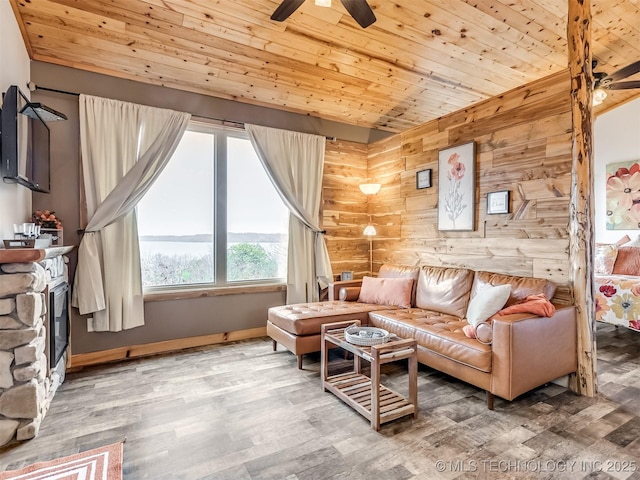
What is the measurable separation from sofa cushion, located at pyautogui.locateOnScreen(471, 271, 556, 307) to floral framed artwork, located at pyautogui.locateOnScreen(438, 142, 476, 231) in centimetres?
62

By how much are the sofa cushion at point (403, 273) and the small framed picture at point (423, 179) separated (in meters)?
1.00

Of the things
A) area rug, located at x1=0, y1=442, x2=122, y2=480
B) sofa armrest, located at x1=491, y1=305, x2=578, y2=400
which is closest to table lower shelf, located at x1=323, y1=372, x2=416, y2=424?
sofa armrest, located at x1=491, y1=305, x2=578, y2=400

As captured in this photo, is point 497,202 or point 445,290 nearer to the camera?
point 497,202

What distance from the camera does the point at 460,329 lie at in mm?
2799

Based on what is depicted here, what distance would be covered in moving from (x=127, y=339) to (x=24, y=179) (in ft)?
5.77

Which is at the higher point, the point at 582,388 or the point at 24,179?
the point at 24,179

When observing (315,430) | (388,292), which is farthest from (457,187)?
(315,430)

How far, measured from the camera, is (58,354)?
267 centimetres

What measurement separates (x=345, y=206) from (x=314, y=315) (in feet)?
6.67

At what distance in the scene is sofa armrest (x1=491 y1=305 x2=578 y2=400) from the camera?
7.45 ft

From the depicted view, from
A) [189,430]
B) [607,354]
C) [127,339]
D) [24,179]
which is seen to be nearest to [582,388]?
[607,354]

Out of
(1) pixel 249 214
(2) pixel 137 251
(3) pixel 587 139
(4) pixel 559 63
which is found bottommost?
(2) pixel 137 251

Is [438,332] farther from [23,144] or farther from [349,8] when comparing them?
[23,144]

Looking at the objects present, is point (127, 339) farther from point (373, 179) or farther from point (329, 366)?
point (373, 179)
